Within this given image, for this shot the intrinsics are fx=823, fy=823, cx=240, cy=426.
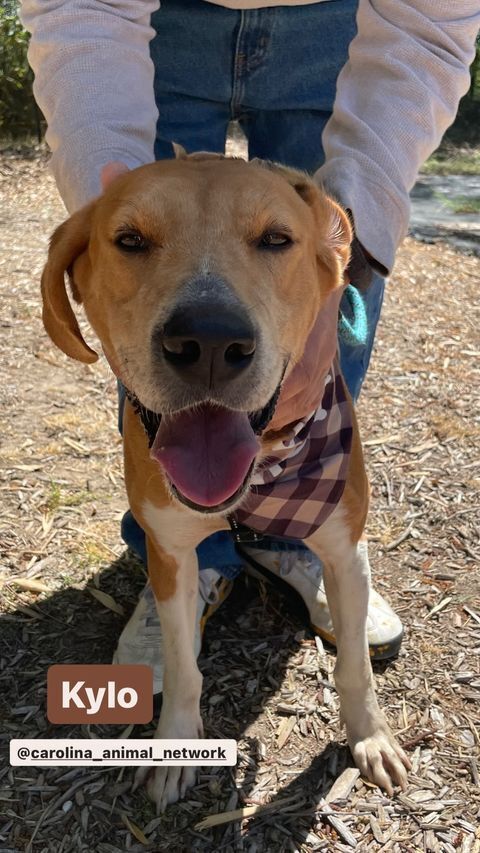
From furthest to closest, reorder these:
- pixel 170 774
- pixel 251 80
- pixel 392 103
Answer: pixel 251 80
pixel 392 103
pixel 170 774

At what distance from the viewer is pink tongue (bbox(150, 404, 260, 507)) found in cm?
192

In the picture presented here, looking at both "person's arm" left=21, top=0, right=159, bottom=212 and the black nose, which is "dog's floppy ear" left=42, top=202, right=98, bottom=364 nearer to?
"person's arm" left=21, top=0, right=159, bottom=212

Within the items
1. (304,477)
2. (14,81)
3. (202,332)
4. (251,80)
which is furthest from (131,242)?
(14,81)

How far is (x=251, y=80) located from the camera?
10.1 ft

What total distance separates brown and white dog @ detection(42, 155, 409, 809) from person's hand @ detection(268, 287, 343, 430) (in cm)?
9

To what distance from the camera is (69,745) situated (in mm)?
2635

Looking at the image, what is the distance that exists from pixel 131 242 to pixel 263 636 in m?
1.69

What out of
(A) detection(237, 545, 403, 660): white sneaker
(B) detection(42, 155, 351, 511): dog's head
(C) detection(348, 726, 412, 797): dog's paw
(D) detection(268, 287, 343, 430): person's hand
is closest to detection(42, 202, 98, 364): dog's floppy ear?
(B) detection(42, 155, 351, 511): dog's head

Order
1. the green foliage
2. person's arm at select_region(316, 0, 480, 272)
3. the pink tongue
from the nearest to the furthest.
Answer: the pink tongue, person's arm at select_region(316, 0, 480, 272), the green foliage

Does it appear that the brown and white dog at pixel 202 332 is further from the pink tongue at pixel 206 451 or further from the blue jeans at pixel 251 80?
the blue jeans at pixel 251 80

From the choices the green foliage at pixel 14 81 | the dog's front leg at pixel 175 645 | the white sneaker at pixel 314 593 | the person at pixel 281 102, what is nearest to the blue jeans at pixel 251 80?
the person at pixel 281 102

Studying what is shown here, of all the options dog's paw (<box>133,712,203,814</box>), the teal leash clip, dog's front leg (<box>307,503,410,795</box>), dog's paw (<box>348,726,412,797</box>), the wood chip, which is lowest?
the wood chip

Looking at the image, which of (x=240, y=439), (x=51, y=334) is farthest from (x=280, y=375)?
(x=51, y=334)

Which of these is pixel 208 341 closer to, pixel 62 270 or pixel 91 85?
pixel 62 270
